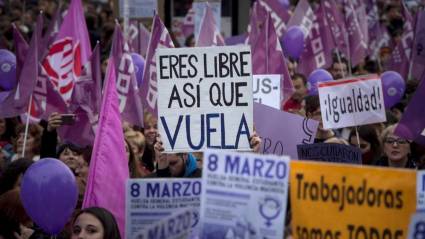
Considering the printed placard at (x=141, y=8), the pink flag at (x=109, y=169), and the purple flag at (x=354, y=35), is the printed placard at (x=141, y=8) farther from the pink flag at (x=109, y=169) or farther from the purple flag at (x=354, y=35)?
the pink flag at (x=109, y=169)

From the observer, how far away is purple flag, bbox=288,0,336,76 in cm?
1484

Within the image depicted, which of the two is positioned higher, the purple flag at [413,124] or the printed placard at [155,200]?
the purple flag at [413,124]

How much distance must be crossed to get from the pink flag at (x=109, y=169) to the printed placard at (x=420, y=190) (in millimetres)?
2137

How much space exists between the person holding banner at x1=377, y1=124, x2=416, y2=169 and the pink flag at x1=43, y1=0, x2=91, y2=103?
3.29m

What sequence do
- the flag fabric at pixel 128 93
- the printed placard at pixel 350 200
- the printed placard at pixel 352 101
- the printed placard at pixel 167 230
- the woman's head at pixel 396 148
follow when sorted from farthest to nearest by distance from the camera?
the flag fabric at pixel 128 93 → the printed placard at pixel 352 101 → the woman's head at pixel 396 148 → the printed placard at pixel 167 230 → the printed placard at pixel 350 200

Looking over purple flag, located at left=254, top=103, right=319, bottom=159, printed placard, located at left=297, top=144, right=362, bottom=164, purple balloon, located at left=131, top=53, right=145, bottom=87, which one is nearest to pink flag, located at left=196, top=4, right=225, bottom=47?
purple balloon, located at left=131, top=53, right=145, bottom=87

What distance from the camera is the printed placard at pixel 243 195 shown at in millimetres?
Result: 5367

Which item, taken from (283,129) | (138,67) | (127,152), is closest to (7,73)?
(138,67)

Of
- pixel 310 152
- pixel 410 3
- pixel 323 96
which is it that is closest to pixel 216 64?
pixel 310 152

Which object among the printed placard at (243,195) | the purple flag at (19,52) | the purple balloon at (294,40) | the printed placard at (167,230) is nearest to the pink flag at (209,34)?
the purple flag at (19,52)

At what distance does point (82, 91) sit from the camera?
1007cm

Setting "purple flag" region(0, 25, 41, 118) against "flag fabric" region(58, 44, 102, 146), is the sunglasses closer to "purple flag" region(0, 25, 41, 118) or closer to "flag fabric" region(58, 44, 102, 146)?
"flag fabric" region(58, 44, 102, 146)

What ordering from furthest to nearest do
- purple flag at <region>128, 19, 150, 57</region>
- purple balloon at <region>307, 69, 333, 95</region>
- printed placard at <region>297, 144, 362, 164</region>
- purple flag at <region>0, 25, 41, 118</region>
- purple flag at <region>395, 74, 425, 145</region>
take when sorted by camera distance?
purple flag at <region>128, 19, 150, 57</region> → purple balloon at <region>307, 69, 333, 95</region> → purple flag at <region>0, 25, 41, 118</region> → purple flag at <region>395, 74, 425, 145</region> → printed placard at <region>297, 144, 362, 164</region>

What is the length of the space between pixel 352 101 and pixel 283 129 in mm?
1091
